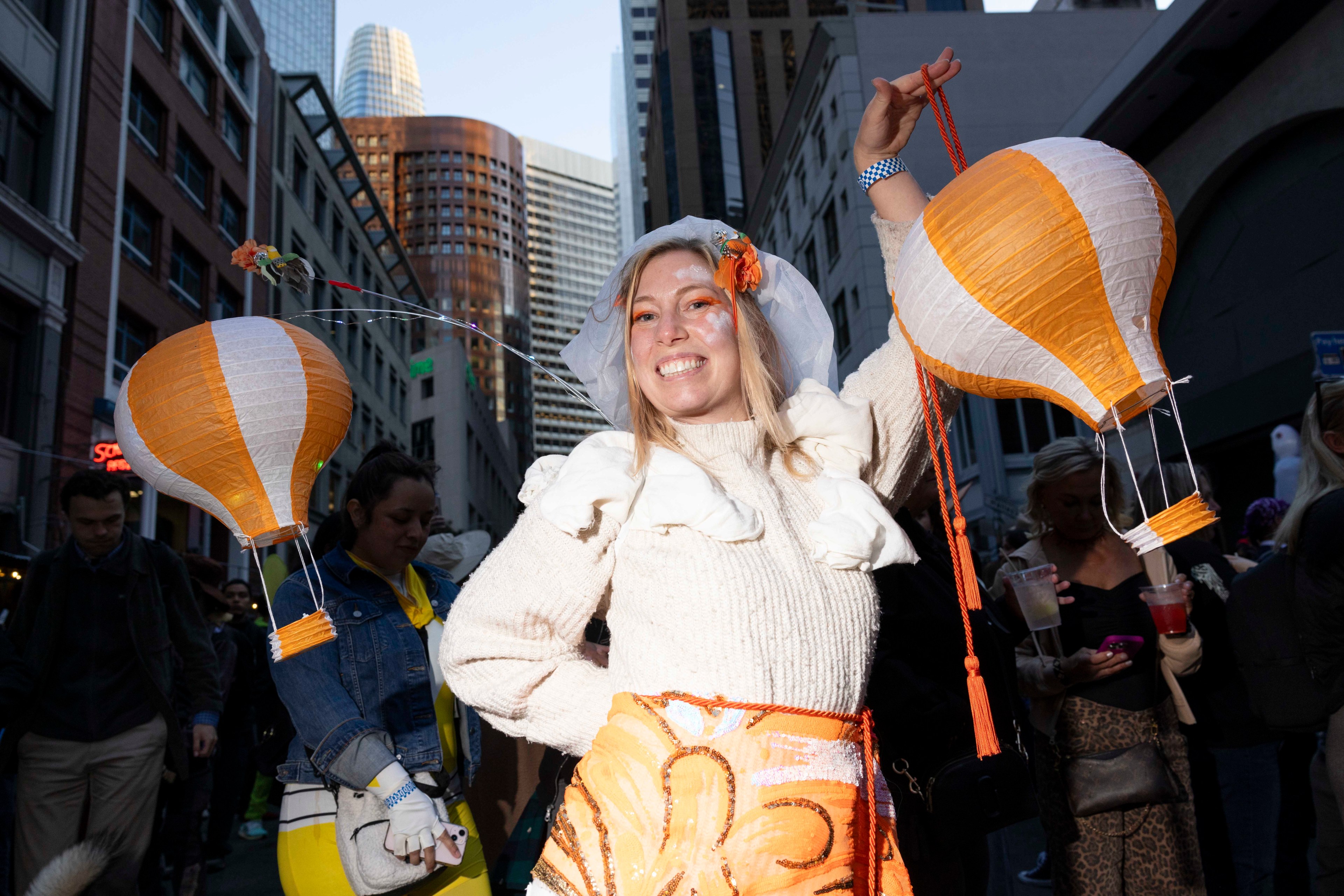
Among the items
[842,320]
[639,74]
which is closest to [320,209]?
[842,320]

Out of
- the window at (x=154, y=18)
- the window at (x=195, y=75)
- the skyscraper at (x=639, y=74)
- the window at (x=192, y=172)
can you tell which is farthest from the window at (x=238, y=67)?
the skyscraper at (x=639, y=74)

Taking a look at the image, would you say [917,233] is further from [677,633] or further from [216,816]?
[216,816]

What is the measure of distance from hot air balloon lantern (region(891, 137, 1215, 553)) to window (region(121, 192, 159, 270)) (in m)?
18.1

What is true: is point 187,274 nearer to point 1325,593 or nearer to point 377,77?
point 1325,593

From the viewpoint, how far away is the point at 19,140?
13562mm

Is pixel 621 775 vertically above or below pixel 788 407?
below

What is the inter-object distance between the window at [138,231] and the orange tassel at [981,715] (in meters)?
18.2

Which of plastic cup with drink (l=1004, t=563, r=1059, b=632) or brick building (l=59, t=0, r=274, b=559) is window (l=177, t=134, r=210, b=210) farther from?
plastic cup with drink (l=1004, t=563, r=1059, b=632)

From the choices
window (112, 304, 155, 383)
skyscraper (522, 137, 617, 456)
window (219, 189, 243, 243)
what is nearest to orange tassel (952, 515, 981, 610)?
window (112, 304, 155, 383)

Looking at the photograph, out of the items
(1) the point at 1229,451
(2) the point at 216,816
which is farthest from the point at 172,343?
(1) the point at 1229,451

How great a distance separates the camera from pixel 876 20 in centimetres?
2406

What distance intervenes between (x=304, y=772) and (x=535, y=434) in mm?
133923

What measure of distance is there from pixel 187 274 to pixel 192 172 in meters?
2.39

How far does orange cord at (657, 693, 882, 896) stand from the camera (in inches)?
57.0
